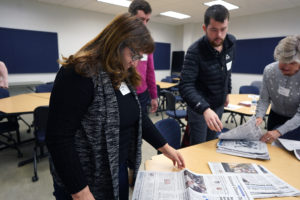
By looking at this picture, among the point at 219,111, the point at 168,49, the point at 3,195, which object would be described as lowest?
the point at 3,195

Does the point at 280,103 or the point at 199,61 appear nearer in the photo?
the point at 199,61

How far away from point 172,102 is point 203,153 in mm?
Answer: 2027

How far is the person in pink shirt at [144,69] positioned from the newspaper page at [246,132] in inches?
27.8

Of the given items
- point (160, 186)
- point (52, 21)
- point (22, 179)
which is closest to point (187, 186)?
point (160, 186)

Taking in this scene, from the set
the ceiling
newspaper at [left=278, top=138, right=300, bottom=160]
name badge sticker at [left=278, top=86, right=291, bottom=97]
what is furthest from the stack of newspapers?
the ceiling

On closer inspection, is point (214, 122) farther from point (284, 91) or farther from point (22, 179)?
point (22, 179)

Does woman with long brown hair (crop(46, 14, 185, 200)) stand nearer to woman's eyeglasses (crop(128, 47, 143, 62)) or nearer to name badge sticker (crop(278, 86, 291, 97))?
woman's eyeglasses (crop(128, 47, 143, 62))

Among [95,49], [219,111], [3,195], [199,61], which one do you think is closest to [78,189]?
[95,49]

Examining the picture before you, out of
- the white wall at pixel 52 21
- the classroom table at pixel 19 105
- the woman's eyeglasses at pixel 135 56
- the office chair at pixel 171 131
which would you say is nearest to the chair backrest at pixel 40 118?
the classroom table at pixel 19 105

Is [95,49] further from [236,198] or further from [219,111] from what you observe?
[219,111]

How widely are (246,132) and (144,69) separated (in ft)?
4.07

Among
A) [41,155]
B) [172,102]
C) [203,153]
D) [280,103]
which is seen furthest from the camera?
[172,102]

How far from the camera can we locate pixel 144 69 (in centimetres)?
212

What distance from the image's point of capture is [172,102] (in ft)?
10.4
